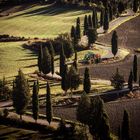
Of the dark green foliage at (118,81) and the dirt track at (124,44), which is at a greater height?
the dark green foliage at (118,81)

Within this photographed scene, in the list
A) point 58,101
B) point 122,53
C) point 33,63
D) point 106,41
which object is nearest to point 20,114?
point 58,101

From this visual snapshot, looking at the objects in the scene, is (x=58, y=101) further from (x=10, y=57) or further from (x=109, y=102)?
(x=10, y=57)

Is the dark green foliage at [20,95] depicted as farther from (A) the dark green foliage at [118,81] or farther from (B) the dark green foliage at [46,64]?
(B) the dark green foliage at [46,64]

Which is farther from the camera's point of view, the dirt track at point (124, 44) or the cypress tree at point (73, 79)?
the dirt track at point (124, 44)

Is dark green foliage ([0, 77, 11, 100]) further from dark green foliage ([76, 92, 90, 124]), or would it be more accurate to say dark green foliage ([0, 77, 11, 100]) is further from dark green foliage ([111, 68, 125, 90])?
dark green foliage ([111, 68, 125, 90])

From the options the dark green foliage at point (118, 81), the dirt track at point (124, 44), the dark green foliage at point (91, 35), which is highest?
the dark green foliage at point (91, 35)

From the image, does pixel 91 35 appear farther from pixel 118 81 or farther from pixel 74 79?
pixel 74 79

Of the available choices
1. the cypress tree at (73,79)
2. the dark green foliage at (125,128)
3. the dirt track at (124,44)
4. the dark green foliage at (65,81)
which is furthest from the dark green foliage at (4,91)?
the dark green foliage at (125,128)
